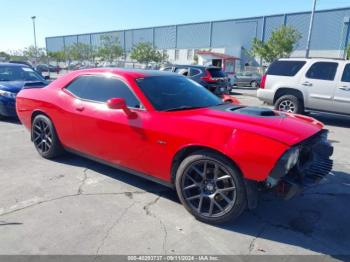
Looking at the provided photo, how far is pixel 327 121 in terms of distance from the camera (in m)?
9.40

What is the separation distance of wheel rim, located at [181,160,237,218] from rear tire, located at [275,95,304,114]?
674cm

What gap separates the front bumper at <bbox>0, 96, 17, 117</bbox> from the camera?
781cm

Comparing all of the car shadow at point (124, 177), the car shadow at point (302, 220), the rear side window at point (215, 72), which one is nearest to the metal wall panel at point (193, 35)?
the rear side window at point (215, 72)

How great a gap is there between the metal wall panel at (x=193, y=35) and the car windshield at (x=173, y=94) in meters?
52.3

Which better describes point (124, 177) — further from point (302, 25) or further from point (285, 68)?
point (302, 25)

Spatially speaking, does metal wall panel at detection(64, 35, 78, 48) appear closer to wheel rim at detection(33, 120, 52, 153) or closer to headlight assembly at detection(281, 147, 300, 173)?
wheel rim at detection(33, 120, 52, 153)

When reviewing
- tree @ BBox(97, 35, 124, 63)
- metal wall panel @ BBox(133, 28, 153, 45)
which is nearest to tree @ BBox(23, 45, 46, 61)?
tree @ BBox(97, 35, 124, 63)

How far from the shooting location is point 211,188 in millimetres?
3232

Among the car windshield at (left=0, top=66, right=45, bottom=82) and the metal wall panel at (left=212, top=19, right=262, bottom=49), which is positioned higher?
the metal wall panel at (left=212, top=19, right=262, bottom=49)

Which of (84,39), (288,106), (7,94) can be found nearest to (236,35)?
(84,39)

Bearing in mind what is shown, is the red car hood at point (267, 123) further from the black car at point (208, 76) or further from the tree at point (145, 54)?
the tree at point (145, 54)

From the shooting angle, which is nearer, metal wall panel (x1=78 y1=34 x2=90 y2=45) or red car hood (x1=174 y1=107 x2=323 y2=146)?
red car hood (x1=174 y1=107 x2=323 y2=146)

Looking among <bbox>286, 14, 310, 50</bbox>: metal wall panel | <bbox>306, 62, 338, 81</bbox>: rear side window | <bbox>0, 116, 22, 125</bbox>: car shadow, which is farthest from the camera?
<bbox>286, 14, 310, 50</bbox>: metal wall panel

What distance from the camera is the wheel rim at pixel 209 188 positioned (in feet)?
10.2
